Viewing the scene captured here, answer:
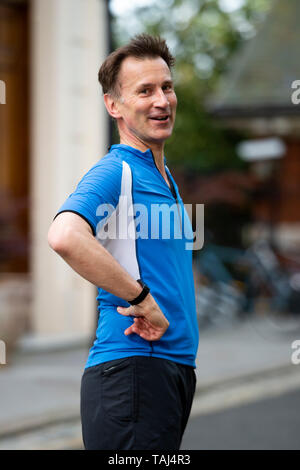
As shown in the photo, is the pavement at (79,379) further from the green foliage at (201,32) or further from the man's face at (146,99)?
the green foliage at (201,32)

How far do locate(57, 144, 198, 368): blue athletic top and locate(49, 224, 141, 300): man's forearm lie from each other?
0.09 metres

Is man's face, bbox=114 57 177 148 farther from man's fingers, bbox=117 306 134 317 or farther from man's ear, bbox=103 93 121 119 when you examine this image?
man's fingers, bbox=117 306 134 317

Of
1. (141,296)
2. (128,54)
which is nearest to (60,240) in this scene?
(141,296)

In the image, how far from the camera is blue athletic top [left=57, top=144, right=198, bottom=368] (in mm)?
2354

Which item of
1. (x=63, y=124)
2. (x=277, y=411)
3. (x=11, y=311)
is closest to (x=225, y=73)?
(x=63, y=124)

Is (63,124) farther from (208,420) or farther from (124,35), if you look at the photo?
(124,35)

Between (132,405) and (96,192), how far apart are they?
0.64m

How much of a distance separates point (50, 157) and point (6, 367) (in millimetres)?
2770

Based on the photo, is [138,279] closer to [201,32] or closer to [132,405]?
[132,405]

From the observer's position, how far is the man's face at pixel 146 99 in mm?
2469

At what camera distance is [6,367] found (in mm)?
8594

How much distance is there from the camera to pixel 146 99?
97.3 inches

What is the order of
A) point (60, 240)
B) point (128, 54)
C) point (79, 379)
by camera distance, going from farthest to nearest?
point (79, 379)
point (128, 54)
point (60, 240)

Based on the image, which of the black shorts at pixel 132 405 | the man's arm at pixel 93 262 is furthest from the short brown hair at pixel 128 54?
the black shorts at pixel 132 405
